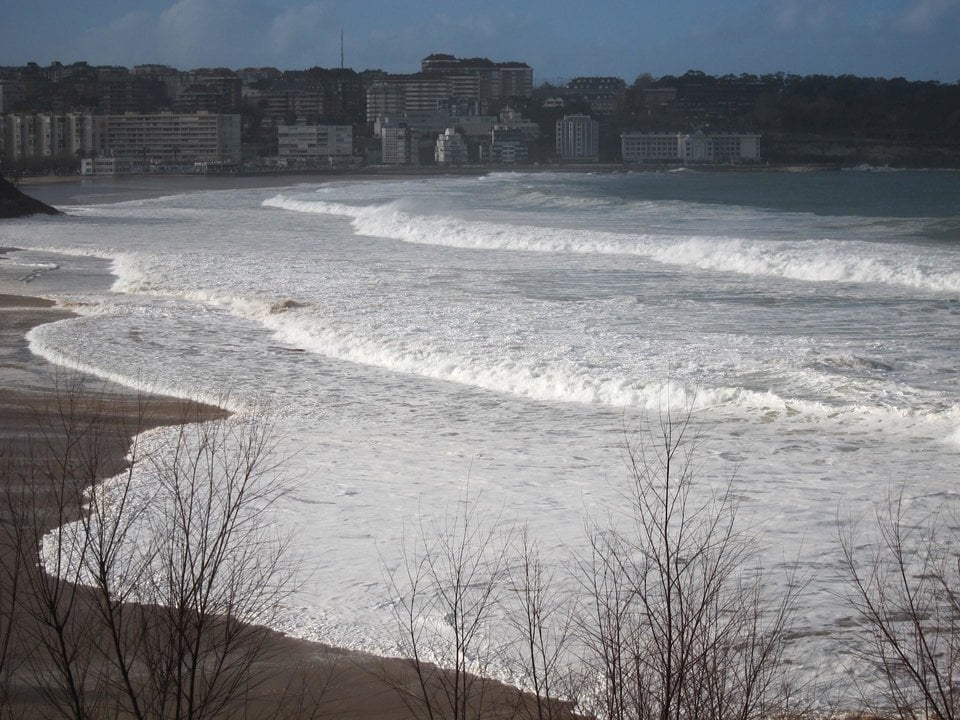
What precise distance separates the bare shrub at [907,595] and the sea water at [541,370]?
143 millimetres

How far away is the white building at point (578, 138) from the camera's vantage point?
525 ft

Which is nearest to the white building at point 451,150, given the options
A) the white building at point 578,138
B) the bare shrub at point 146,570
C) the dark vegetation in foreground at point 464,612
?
the white building at point 578,138

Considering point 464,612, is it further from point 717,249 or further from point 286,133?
point 286,133

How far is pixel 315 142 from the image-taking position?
165 m

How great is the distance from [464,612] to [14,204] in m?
38.1

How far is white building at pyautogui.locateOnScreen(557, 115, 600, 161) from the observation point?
525 feet

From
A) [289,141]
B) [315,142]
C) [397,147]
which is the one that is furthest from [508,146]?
[289,141]

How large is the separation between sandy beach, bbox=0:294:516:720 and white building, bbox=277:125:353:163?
151 metres

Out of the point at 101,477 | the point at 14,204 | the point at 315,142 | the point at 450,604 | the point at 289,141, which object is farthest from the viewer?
the point at 289,141

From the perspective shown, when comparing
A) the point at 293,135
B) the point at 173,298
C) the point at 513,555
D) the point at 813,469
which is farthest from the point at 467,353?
the point at 293,135

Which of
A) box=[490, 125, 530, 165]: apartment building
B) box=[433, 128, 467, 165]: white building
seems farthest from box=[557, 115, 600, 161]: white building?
box=[433, 128, 467, 165]: white building

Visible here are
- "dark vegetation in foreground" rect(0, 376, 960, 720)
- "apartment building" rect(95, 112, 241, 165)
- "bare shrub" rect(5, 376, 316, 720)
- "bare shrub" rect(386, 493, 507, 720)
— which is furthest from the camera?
"apartment building" rect(95, 112, 241, 165)

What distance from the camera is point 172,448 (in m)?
8.14

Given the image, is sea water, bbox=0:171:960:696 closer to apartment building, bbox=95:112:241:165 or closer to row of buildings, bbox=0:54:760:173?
row of buildings, bbox=0:54:760:173
